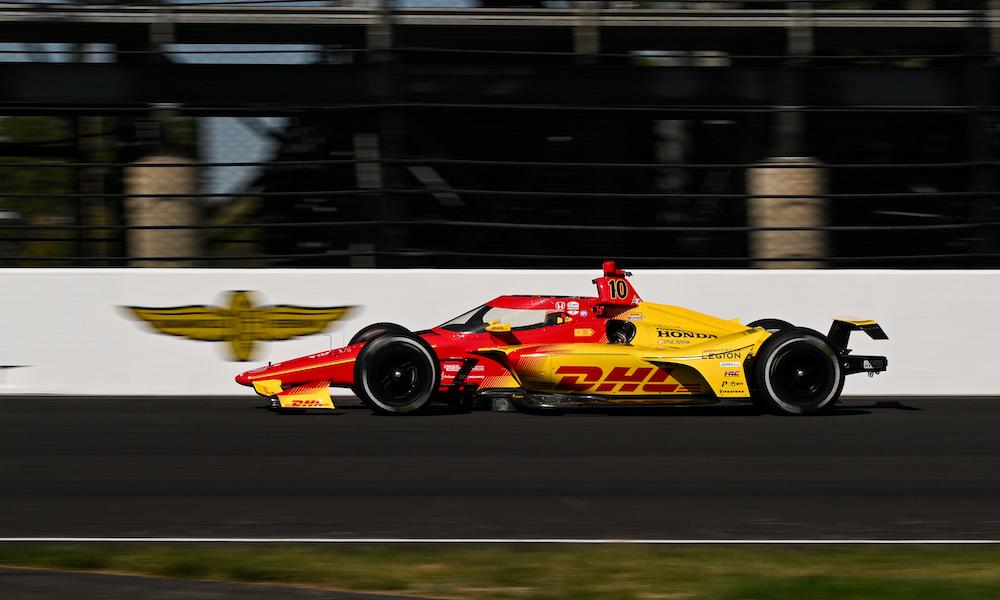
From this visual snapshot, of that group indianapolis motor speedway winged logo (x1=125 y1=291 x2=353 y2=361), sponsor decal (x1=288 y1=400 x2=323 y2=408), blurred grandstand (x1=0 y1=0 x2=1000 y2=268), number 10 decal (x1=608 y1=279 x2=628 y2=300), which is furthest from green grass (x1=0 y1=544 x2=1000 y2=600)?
blurred grandstand (x1=0 y1=0 x2=1000 y2=268)

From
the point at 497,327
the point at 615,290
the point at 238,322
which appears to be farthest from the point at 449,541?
the point at 238,322

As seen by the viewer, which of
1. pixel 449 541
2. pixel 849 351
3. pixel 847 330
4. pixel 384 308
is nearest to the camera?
pixel 449 541

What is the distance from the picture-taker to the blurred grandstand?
11828mm

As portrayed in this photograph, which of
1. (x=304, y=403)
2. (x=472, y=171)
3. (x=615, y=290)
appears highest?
(x=472, y=171)

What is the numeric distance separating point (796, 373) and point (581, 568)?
522cm

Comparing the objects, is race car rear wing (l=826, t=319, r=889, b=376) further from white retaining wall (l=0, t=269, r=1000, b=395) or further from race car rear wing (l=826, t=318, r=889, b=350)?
white retaining wall (l=0, t=269, r=1000, b=395)

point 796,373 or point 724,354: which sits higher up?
point 724,354

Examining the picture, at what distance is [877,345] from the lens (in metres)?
11.5

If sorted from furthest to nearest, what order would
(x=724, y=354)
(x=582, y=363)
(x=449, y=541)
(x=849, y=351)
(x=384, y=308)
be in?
(x=384, y=308)
(x=849, y=351)
(x=724, y=354)
(x=582, y=363)
(x=449, y=541)

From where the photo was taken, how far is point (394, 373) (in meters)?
9.64

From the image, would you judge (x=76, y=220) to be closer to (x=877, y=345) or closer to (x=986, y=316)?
(x=877, y=345)

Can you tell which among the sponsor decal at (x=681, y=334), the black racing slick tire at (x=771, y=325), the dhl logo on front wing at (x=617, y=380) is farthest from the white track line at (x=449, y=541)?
the black racing slick tire at (x=771, y=325)

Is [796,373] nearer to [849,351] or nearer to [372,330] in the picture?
[849,351]

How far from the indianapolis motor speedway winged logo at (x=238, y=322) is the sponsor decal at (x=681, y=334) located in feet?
10.5
